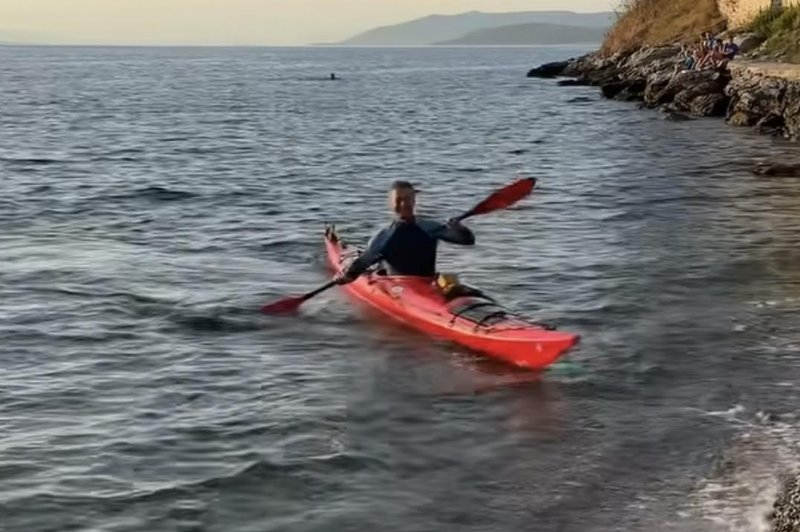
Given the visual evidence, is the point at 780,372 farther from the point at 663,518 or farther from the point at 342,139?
the point at 342,139

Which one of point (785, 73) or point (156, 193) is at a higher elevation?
point (785, 73)

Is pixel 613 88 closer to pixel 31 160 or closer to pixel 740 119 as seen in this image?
pixel 740 119

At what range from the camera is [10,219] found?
2070 centimetres

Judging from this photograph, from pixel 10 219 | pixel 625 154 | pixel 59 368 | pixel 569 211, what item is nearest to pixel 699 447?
pixel 59 368

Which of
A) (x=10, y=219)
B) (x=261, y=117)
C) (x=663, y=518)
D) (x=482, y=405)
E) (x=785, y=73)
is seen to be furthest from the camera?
(x=261, y=117)

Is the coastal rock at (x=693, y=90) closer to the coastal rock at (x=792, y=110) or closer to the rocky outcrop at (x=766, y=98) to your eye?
the rocky outcrop at (x=766, y=98)

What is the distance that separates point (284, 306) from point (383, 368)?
2144 mm

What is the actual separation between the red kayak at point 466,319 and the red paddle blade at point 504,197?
→ 62.5 inches

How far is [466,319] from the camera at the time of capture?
1104cm

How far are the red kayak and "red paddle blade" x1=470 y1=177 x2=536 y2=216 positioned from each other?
5.21 ft

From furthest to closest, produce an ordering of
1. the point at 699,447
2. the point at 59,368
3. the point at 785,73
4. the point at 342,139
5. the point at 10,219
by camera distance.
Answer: the point at 342,139
the point at 785,73
the point at 10,219
the point at 59,368
the point at 699,447

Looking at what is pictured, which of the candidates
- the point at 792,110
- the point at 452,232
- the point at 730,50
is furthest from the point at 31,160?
the point at 452,232

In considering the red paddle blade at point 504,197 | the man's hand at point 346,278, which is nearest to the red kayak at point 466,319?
the man's hand at point 346,278

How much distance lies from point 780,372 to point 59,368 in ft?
21.0
